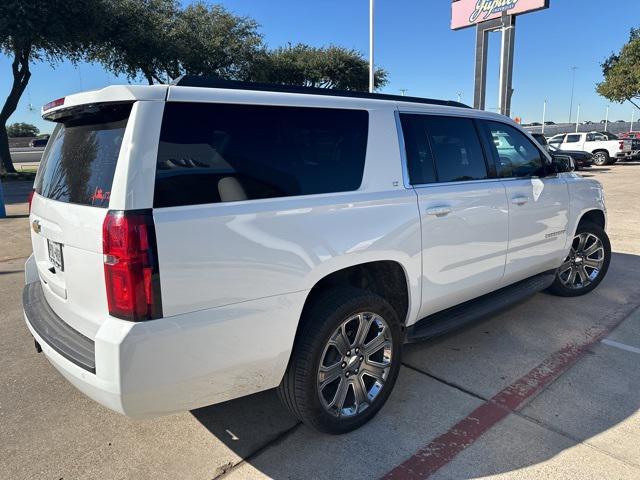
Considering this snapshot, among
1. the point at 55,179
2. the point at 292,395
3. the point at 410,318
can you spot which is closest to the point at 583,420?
the point at 410,318

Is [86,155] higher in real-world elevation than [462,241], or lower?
higher

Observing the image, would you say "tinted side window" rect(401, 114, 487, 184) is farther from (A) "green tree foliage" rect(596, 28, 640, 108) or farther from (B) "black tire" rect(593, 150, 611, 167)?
(A) "green tree foliage" rect(596, 28, 640, 108)

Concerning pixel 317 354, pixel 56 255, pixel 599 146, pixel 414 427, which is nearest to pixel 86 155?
pixel 56 255

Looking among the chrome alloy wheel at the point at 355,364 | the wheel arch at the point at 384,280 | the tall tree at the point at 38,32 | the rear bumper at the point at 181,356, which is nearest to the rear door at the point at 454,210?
the wheel arch at the point at 384,280

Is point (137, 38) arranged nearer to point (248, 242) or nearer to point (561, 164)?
point (561, 164)

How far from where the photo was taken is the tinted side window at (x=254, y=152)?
206cm

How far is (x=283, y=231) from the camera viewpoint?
227 cm

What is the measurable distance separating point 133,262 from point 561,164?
3955 millimetres

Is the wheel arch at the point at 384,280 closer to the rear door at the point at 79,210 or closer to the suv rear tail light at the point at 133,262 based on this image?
the suv rear tail light at the point at 133,262

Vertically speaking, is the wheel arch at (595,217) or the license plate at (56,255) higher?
the license plate at (56,255)

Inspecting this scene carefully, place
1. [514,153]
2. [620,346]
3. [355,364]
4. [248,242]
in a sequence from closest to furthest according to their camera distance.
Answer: [248,242] → [355,364] → [620,346] → [514,153]

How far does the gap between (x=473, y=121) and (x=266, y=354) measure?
2.49 metres

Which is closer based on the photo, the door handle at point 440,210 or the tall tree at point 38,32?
the door handle at point 440,210

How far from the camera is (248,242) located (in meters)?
2.16
